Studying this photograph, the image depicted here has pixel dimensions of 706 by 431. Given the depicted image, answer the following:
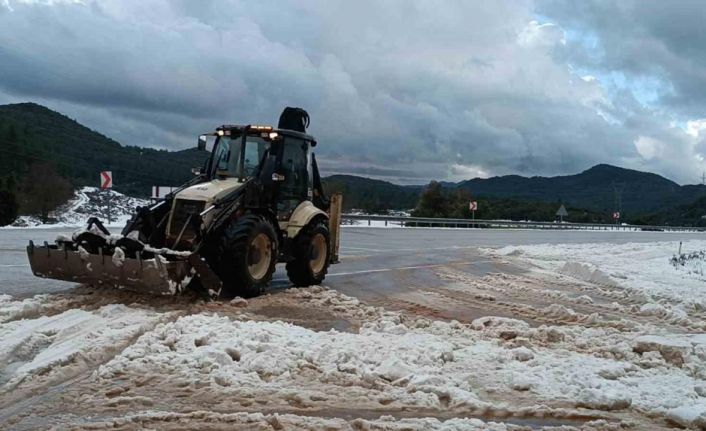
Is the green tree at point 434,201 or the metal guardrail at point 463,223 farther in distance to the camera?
the green tree at point 434,201

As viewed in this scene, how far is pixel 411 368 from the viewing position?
19.5 feet

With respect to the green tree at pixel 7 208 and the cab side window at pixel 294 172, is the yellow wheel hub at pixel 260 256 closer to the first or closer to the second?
the cab side window at pixel 294 172

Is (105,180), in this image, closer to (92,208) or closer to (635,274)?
(92,208)

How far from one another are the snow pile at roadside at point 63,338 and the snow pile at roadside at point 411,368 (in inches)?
13.4

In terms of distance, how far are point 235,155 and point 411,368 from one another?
604 cm

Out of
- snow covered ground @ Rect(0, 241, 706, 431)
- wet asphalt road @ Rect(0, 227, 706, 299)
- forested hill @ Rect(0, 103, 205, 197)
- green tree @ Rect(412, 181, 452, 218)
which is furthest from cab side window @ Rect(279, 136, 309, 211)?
Result: green tree @ Rect(412, 181, 452, 218)

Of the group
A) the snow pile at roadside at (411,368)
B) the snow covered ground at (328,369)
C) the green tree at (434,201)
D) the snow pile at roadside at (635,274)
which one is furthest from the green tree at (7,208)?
the green tree at (434,201)

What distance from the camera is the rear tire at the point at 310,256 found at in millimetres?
11203

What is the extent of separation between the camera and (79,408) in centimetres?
484

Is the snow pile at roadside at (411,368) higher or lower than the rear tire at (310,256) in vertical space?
lower

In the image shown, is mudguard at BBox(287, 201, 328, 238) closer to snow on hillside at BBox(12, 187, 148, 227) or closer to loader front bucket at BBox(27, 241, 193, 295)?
loader front bucket at BBox(27, 241, 193, 295)

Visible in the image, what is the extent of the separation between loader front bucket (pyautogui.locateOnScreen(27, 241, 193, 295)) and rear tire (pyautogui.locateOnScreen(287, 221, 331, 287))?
3007 mm

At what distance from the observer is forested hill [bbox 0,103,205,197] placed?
5103cm

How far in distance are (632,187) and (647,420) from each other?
167m
